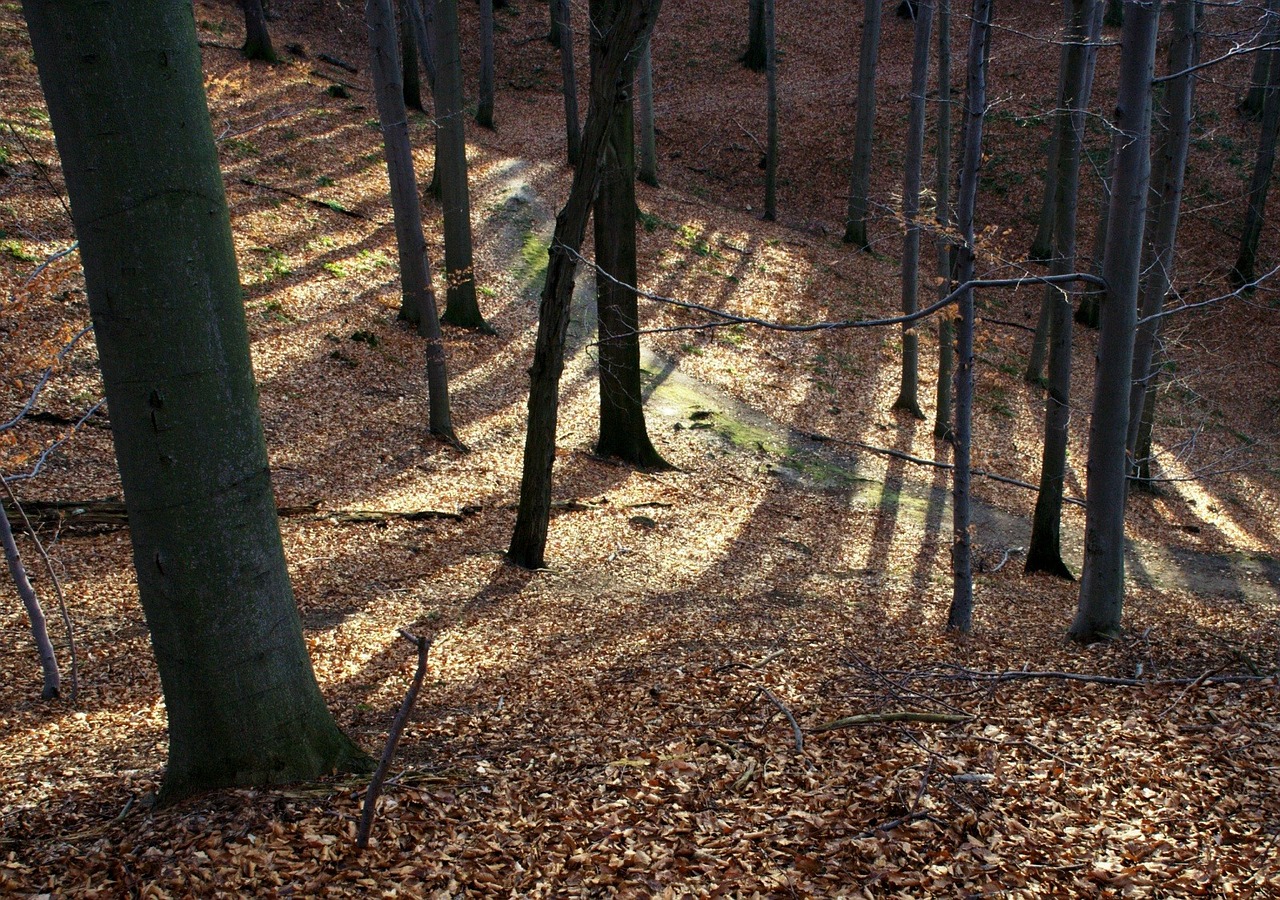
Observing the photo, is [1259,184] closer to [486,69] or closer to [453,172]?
[453,172]

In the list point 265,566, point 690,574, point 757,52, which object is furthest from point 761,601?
point 757,52

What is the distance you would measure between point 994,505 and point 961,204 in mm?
8337

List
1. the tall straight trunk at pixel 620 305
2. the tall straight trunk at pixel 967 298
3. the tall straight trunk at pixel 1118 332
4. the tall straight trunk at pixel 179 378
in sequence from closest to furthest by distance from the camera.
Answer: the tall straight trunk at pixel 179 378
the tall straight trunk at pixel 1118 332
the tall straight trunk at pixel 967 298
the tall straight trunk at pixel 620 305

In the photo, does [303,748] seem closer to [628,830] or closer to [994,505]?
[628,830]

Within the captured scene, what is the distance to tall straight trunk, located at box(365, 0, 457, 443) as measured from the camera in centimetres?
1123

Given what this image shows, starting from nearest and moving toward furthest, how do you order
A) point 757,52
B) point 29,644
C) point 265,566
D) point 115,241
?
point 115,241, point 265,566, point 29,644, point 757,52

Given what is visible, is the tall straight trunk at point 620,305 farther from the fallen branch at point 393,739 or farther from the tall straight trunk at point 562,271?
the fallen branch at point 393,739

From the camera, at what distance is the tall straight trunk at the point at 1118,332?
5.88 m

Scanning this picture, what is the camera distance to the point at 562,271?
26.1ft

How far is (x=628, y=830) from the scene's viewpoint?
3688 mm

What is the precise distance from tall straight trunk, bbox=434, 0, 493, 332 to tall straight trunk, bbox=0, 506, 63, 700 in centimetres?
848

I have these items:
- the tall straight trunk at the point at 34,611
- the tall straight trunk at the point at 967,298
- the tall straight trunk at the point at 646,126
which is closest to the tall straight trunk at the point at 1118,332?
the tall straight trunk at the point at 967,298

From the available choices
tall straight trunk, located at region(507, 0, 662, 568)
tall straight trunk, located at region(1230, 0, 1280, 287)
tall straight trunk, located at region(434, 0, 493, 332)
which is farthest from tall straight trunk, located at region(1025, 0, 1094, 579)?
tall straight trunk, located at region(1230, 0, 1280, 287)

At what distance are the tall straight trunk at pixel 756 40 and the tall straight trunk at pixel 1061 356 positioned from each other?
21349 millimetres
